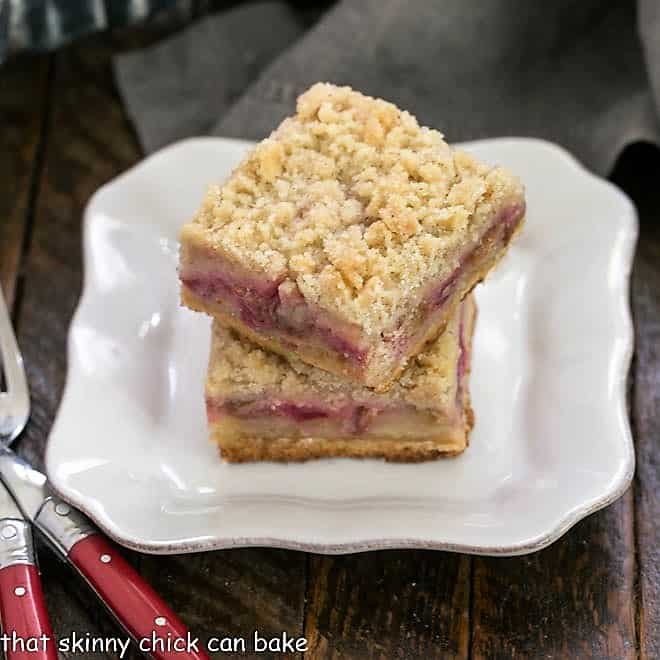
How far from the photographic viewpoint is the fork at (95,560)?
5.69 ft

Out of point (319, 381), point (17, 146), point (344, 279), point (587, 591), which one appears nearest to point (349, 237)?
point (344, 279)

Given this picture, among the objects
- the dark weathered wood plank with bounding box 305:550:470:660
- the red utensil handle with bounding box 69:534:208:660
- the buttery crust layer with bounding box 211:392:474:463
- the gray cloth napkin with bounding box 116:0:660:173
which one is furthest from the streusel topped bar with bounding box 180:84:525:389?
the gray cloth napkin with bounding box 116:0:660:173

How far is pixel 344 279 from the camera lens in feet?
5.84

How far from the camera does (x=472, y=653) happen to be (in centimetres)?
185

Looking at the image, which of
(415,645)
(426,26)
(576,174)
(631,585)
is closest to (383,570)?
(415,645)

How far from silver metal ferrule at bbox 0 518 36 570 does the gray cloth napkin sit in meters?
1.12

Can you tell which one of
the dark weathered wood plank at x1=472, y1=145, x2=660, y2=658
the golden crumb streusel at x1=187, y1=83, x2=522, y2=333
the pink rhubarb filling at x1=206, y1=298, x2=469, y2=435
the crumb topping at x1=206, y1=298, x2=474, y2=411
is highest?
the golden crumb streusel at x1=187, y1=83, x2=522, y2=333

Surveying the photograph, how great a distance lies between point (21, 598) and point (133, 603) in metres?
0.17

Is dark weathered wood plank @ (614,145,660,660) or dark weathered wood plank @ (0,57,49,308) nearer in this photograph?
dark weathered wood plank @ (614,145,660,660)

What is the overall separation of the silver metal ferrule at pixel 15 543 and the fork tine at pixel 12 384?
272mm

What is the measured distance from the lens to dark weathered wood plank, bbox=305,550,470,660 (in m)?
1.86

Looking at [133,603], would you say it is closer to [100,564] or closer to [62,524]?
[100,564]

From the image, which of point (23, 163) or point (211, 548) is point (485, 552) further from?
point (23, 163)

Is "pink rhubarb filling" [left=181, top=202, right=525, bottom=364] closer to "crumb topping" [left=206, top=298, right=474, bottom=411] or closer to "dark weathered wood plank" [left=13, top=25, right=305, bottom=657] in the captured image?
"crumb topping" [left=206, top=298, right=474, bottom=411]
